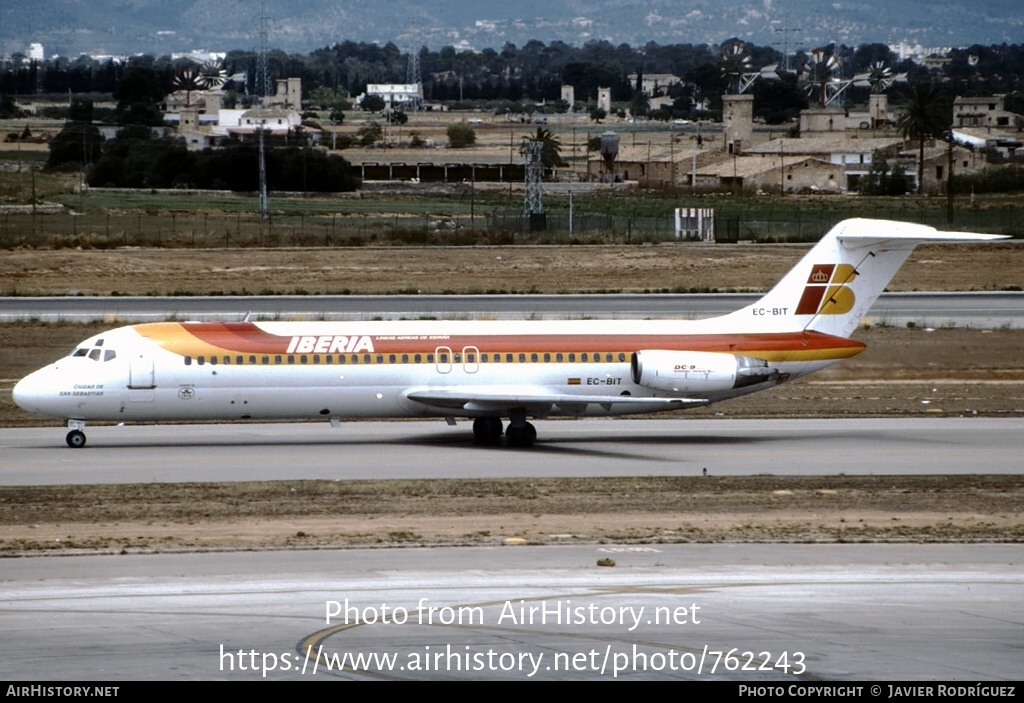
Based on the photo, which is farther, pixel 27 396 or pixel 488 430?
pixel 488 430

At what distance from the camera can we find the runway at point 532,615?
15.4 m

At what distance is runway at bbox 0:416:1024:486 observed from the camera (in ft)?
93.8

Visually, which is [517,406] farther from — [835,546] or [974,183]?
[974,183]

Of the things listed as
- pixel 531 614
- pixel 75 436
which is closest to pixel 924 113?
pixel 75 436

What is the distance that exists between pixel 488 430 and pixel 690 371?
193 inches

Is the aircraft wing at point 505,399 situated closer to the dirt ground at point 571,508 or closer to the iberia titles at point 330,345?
the iberia titles at point 330,345

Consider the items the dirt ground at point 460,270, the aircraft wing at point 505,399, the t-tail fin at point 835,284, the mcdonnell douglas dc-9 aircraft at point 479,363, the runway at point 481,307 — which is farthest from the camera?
the dirt ground at point 460,270

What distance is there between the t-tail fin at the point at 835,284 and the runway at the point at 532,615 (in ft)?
39.4

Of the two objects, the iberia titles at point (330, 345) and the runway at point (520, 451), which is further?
the iberia titles at point (330, 345)

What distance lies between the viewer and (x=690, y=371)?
32.1 metres

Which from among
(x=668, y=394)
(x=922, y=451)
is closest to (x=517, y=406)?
(x=668, y=394)

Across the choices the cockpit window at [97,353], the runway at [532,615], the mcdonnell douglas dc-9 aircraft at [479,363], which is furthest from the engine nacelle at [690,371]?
the cockpit window at [97,353]

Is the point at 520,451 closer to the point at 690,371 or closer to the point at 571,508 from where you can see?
the point at 690,371

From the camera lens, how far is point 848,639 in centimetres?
1659
